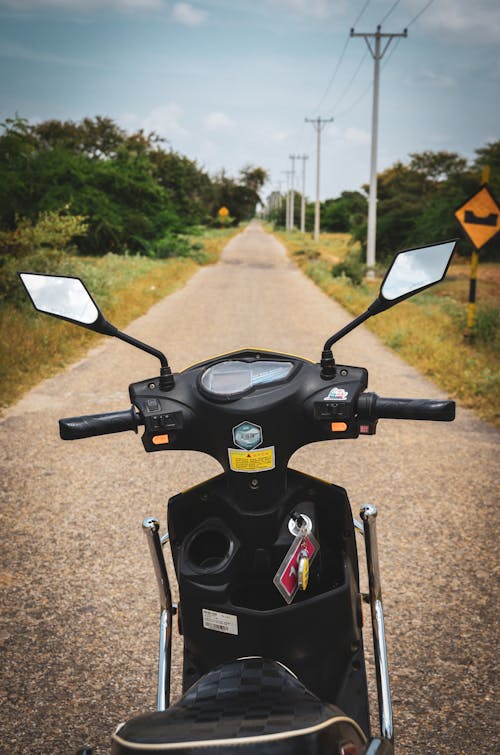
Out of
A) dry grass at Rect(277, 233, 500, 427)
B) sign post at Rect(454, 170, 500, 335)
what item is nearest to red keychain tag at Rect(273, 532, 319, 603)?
dry grass at Rect(277, 233, 500, 427)

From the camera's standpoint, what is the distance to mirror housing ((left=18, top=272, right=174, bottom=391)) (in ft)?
5.47

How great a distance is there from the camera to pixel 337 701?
68.4 inches

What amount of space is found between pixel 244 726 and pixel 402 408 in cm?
94

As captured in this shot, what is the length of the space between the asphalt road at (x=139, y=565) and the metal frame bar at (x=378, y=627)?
60 cm

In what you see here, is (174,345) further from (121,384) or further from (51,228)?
(51,228)

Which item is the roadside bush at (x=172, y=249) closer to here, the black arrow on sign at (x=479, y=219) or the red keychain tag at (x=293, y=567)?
the black arrow on sign at (x=479, y=219)

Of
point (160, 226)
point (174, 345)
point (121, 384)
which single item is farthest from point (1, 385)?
point (160, 226)

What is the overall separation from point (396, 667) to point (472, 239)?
23.2ft

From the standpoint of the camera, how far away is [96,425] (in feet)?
5.93

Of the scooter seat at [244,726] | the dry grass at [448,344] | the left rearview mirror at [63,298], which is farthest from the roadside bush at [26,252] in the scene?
the scooter seat at [244,726]

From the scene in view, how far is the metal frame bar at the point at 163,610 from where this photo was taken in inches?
74.8

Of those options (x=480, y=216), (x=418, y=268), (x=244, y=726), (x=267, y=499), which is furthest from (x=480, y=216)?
(x=244, y=726)

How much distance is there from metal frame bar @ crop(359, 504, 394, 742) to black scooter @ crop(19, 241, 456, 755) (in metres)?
0.01

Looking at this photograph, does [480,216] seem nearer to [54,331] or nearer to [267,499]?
[54,331]
